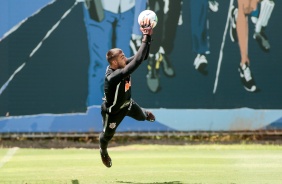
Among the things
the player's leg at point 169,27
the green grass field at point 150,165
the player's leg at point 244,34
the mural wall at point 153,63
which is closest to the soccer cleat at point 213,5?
the mural wall at point 153,63

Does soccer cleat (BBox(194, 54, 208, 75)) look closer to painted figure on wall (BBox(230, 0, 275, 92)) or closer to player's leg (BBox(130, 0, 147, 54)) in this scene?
painted figure on wall (BBox(230, 0, 275, 92))

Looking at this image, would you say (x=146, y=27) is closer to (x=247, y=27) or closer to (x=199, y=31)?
(x=199, y=31)

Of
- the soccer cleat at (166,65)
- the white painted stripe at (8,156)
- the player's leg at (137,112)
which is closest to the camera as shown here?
the player's leg at (137,112)

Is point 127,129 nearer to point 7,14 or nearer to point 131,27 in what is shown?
point 131,27

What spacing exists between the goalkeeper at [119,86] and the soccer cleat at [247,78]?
6.67 m

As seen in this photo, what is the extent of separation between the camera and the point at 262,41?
17.7 m

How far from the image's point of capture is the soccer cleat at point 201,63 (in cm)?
1748

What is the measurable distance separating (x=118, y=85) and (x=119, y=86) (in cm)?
4

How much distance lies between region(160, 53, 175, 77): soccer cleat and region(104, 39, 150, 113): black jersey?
6520 millimetres

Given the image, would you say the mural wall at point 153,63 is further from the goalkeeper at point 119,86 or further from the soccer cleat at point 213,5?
the goalkeeper at point 119,86

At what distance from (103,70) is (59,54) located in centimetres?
100

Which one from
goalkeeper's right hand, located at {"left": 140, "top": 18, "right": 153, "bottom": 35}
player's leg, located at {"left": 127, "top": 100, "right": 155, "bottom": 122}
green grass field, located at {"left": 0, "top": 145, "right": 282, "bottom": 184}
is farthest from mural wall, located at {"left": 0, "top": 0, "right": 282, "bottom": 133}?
goalkeeper's right hand, located at {"left": 140, "top": 18, "right": 153, "bottom": 35}

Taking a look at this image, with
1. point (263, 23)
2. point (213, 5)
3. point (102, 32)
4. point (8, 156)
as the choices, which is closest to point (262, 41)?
point (263, 23)

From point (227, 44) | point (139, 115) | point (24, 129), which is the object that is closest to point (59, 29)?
point (24, 129)
